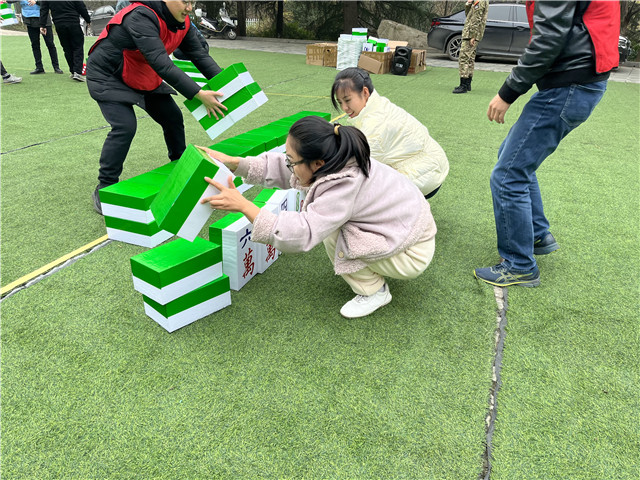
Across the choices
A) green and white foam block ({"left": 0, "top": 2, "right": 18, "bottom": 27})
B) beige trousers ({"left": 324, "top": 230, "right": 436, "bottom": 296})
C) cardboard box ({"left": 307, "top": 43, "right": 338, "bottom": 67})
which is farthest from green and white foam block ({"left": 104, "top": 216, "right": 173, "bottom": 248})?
cardboard box ({"left": 307, "top": 43, "right": 338, "bottom": 67})

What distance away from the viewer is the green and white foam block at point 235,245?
84.6 inches

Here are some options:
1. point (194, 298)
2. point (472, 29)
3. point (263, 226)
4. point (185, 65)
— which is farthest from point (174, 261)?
point (472, 29)

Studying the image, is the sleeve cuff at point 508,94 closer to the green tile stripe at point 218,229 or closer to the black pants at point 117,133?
the green tile stripe at point 218,229

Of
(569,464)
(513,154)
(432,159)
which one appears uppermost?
(513,154)

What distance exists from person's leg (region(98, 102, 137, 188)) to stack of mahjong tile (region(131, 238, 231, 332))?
120 centimetres

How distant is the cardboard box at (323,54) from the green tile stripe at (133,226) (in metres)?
8.73

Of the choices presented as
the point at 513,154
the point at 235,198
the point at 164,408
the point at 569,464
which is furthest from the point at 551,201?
the point at 164,408

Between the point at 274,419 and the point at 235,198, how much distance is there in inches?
31.6

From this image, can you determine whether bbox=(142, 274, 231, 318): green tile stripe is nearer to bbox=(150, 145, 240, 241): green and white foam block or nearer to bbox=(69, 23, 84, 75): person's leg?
bbox=(150, 145, 240, 241): green and white foam block

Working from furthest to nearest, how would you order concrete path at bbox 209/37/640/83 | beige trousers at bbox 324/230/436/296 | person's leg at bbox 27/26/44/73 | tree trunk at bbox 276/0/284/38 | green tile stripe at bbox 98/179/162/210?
tree trunk at bbox 276/0/284/38 → concrete path at bbox 209/37/640/83 → person's leg at bbox 27/26/44/73 → green tile stripe at bbox 98/179/162/210 → beige trousers at bbox 324/230/436/296

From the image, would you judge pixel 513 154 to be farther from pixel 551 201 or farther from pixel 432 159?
pixel 551 201

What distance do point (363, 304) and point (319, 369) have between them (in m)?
0.44

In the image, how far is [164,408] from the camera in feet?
5.22

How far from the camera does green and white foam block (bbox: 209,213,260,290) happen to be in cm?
215
